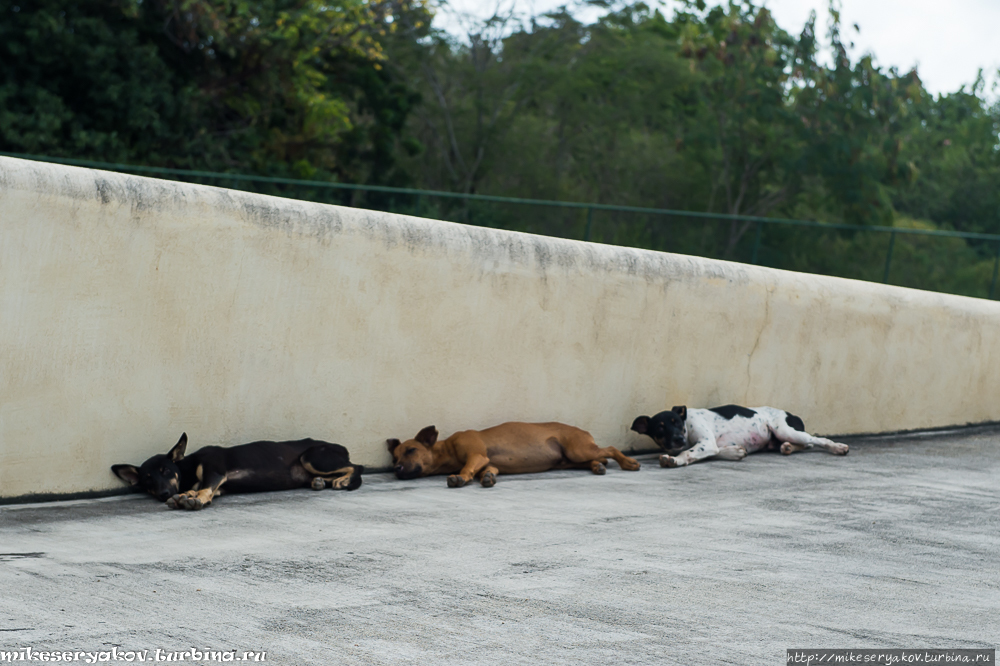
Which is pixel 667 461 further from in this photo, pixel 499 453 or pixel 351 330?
pixel 351 330

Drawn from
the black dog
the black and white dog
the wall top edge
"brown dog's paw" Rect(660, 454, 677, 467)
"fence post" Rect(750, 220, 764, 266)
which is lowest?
the black dog

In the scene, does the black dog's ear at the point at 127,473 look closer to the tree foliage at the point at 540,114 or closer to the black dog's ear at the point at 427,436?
the black dog's ear at the point at 427,436

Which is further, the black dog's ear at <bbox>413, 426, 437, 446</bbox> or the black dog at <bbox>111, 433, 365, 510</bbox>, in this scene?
the black dog's ear at <bbox>413, 426, 437, 446</bbox>

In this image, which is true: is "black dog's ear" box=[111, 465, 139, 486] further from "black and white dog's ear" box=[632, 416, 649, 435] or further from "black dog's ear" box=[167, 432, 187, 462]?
"black and white dog's ear" box=[632, 416, 649, 435]

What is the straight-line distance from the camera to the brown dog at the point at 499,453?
274 inches

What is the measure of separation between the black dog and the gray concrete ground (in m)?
0.12

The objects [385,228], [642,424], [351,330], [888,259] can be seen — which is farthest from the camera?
[888,259]

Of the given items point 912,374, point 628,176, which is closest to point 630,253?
point 912,374

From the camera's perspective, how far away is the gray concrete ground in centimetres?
351

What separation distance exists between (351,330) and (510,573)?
9.42 feet

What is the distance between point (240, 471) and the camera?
6078 millimetres

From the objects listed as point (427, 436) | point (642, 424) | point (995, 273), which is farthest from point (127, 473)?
point (995, 273)

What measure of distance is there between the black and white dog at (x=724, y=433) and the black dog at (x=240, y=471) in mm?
2585

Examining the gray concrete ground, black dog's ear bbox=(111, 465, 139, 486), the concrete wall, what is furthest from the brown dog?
black dog's ear bbox=(111, 465, 139, 486)
